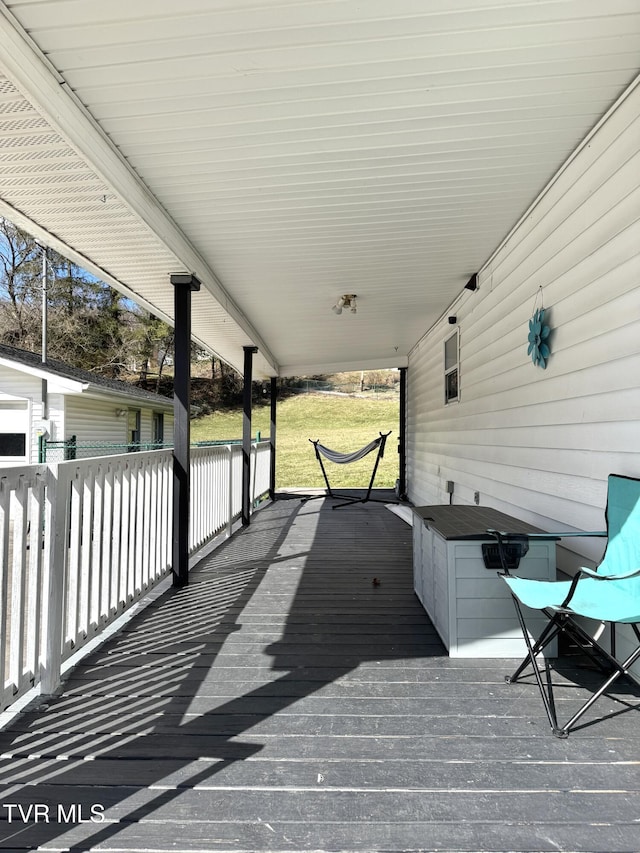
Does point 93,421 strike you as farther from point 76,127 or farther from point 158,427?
point 76,127

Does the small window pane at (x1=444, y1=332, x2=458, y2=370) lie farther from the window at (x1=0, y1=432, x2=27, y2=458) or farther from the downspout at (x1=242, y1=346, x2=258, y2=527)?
the window at (x1=0, y1=432, x2=27, y2=458)

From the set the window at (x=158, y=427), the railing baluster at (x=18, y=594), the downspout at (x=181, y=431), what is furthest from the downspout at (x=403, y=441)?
the railing baluster at (x=18, y=594)

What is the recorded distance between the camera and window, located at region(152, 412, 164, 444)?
14867 millimetres

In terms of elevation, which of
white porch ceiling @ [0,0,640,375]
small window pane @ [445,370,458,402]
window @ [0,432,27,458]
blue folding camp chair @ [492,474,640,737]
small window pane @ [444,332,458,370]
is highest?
white porch ceiling @ [0,0,640,375]

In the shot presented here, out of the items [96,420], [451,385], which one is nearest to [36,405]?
[96,420]

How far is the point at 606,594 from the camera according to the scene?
214 centimetres

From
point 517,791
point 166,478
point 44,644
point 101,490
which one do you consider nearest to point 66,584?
point 44,644

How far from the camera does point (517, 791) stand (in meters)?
1.55

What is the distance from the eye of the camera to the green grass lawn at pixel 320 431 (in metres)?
17.0

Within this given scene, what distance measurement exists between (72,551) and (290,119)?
7.04 feet

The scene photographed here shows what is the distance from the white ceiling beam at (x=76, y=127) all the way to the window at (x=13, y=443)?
681 cm

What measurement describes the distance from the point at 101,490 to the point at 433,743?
1871mm

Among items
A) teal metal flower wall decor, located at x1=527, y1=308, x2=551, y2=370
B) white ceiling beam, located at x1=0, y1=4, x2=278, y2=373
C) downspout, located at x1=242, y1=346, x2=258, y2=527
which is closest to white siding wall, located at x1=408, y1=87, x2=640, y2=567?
teal metal flower wall decor, located at x1=527, y1=308, x2=551, y2=370

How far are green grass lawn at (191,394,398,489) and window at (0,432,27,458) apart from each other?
309 inches
